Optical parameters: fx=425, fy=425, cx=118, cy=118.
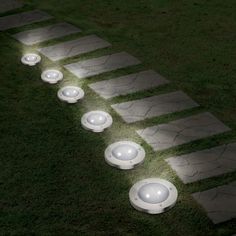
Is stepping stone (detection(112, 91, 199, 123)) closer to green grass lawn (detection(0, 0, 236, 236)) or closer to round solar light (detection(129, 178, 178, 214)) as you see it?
green grass lawn (detection(0, 0, 236, 236))

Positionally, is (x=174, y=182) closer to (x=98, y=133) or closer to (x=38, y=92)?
(x=98, y=133)

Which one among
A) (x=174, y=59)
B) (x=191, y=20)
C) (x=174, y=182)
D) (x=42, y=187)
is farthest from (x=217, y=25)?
(x=42, y=187)

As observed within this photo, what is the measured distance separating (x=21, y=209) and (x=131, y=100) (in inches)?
83.3

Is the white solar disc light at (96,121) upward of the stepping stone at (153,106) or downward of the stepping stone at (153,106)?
downward

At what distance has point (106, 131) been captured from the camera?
4805 millimetres

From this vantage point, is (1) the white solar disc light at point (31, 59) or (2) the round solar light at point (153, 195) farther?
(1) the white solar disc light at point (31, 59)

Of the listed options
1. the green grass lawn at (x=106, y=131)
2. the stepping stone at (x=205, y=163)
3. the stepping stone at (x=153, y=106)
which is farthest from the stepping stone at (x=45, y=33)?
the stepping stone at (x=205, y=163)

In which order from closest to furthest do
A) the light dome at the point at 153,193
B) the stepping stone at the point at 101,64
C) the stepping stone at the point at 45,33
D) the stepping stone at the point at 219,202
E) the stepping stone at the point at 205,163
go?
the stepping stone at the point at 219,202, the light dome at the point at 153,193, the stepping stone at the point at 205,163, the stepping stone at the point at 101,64, the stepping stone at the point at 45,33

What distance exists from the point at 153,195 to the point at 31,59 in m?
3.27

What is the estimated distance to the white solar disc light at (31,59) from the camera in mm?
6189

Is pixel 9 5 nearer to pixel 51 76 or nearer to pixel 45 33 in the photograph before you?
pixel 45 33

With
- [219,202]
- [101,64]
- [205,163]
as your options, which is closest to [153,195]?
[219,202]

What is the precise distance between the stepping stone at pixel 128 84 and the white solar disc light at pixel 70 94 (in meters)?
0.24

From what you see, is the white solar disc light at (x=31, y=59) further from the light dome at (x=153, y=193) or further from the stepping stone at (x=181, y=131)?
the light dome at (x=153, y=193)
